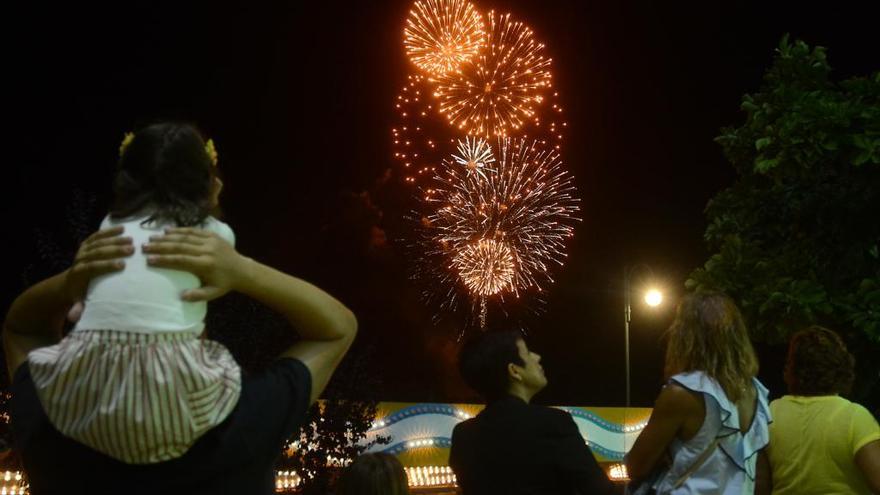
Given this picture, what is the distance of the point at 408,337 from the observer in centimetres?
4462

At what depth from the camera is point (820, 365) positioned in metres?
4.22

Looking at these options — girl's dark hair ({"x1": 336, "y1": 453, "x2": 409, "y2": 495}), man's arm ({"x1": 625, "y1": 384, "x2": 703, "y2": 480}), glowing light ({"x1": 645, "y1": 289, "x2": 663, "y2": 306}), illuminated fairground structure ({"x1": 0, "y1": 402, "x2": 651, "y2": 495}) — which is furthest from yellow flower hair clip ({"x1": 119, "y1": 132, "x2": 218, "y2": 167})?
glowing light ({"x1": 645, "y1": 289, "x2": 663, "y2": 306})

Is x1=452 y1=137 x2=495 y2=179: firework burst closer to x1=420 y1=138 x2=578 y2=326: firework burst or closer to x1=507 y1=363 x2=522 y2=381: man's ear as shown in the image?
x1=420 y1=138 x2=578 y2=326: firework burst

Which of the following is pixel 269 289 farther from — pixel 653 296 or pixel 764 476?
pixel 653 296

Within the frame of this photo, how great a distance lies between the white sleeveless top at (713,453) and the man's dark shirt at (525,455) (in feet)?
1.24

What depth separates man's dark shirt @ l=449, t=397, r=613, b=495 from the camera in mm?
3197

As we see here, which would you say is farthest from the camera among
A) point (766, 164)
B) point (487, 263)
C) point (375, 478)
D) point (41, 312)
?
point (487, 263)

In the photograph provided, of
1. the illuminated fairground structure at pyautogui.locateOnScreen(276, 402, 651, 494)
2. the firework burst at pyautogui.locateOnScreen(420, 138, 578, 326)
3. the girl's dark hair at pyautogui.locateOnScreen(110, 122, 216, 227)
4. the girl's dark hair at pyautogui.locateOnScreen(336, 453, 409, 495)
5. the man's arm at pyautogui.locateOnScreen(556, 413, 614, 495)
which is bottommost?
the illuminated fairground structure at pyautogui.locateOnScreen(276, 402, 651, 494)

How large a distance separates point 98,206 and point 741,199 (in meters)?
8.79

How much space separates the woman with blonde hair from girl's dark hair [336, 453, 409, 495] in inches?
35.3

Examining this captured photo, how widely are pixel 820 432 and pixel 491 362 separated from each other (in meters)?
1.62

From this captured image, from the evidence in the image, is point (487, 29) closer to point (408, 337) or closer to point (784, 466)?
point (784, 466)

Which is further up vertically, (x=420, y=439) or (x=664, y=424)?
(x=664, y=424)

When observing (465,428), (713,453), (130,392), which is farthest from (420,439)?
(130,392)
